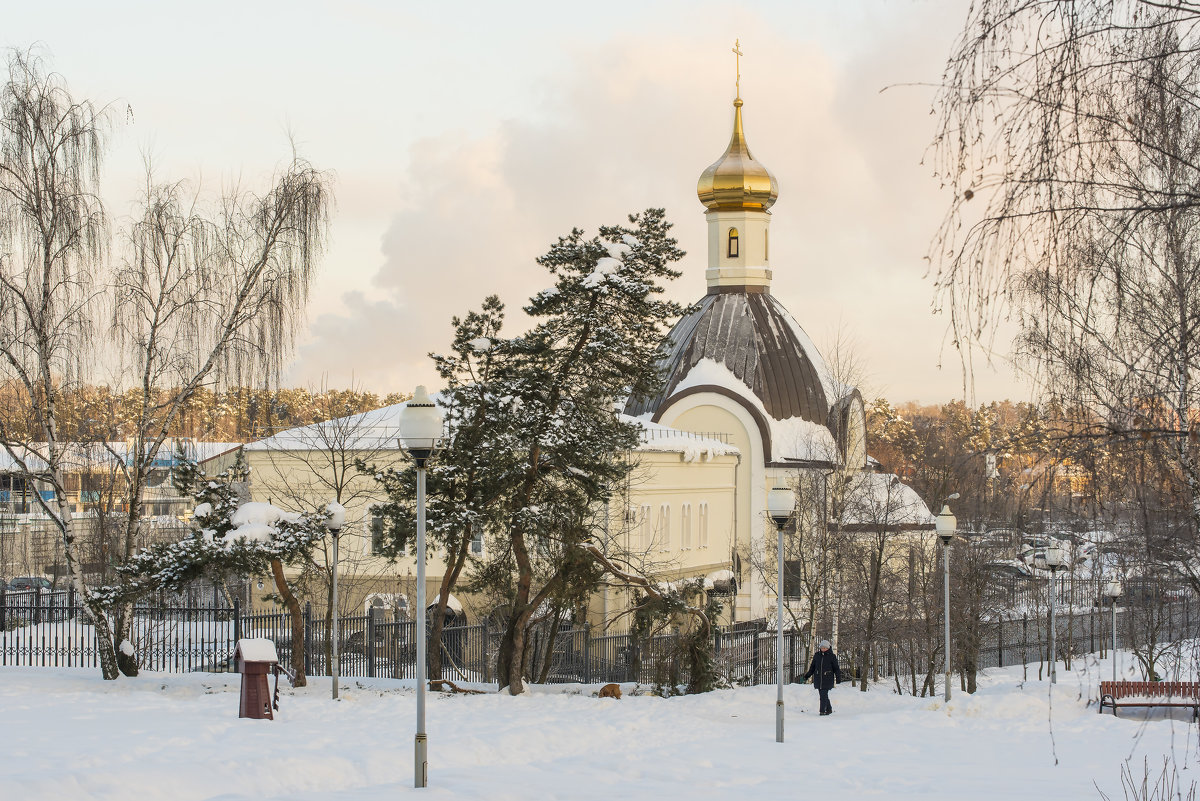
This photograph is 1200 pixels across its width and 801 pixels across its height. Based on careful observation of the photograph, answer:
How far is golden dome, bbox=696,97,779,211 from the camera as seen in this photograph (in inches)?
2073

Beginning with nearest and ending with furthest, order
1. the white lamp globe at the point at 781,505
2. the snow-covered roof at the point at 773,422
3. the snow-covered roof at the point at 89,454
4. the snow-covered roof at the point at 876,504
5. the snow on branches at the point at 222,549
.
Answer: the white lamp globe at the point at 781,505 → the snow on branches at the point at 222,549 → the snow-covered roof at the point at 89,454 → the snow-covered roof at the point at 876,504 → the snow-covered roof at the point at 773,422

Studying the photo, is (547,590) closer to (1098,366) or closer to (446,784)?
(446,784)

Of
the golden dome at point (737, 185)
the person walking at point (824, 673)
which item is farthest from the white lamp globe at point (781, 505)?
the golden dome at point (737, 185)

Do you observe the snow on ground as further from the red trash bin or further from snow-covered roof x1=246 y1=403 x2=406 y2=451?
snow-covered roof x1=246 y1=403 x2=406 y2=451

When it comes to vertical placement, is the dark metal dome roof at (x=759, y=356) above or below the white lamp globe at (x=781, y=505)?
above

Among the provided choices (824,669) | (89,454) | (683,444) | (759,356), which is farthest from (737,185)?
(824,669)

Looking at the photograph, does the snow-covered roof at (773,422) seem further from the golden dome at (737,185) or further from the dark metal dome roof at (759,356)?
the golden dome at (737,185)

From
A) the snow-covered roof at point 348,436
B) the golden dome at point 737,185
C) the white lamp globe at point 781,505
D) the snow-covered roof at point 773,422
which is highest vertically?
the golden dome at point 737,185

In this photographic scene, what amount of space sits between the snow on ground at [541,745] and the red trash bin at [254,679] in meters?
0.24

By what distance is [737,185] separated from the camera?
52594 millimetres

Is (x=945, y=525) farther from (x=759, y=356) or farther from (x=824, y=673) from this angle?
(x=759, y=356)

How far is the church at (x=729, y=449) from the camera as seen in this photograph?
36.1 m

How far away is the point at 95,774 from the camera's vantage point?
10.6 m

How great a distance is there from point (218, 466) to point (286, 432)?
744cm
